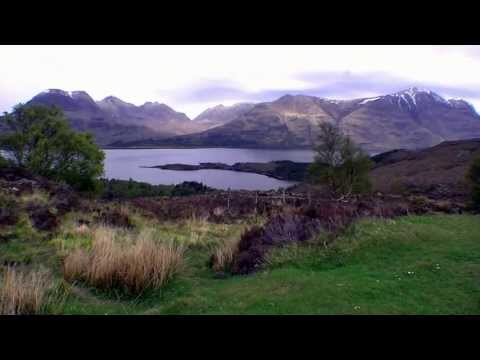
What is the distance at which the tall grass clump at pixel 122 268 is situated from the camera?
6191mm

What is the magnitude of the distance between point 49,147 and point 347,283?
33858 millimetres

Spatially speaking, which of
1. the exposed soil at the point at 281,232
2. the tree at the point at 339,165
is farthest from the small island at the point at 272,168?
the exposed soil at the point at 281,232

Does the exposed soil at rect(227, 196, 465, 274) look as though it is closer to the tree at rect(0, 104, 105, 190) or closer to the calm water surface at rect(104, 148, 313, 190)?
the tree at rect(0, 104, 105, 190)

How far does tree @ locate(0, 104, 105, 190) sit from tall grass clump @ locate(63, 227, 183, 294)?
2910 centimetres

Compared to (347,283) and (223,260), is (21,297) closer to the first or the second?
(223,260)

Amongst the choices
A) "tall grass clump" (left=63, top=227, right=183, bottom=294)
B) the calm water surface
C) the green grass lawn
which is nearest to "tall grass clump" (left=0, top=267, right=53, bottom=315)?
the green grass lawn

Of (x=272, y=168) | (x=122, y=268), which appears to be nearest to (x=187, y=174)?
(x=272, y=168)

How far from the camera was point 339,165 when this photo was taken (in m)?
39.0

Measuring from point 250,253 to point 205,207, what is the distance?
477 inches

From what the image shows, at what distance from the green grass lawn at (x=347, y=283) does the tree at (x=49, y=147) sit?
2823 centimetres

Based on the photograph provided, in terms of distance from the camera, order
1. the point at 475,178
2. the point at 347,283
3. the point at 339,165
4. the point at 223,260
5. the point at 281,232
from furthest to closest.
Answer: the point at 339,165
the point at 475,178
the point at 281,232
the point at 223,260
the point at 347,283
